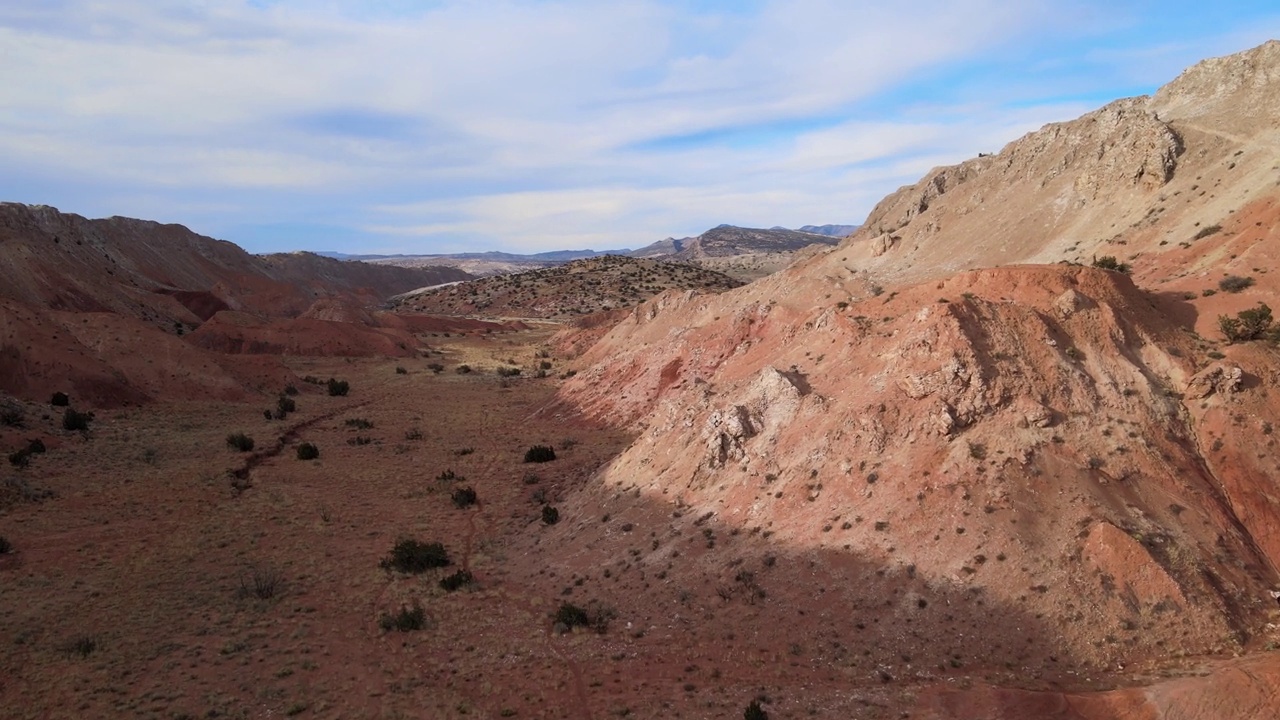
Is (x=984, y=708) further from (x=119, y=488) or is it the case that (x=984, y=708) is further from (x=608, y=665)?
(x=119, y=488)

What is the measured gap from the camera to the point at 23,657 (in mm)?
13391

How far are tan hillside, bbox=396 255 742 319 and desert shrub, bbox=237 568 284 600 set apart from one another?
73321 millimetres

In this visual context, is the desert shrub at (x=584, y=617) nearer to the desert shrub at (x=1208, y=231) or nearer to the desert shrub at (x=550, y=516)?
the desert shrub at (x=550, y=516)

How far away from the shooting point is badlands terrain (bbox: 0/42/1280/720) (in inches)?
484

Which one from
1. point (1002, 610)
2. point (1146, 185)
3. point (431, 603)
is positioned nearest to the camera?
point (1002, 610)

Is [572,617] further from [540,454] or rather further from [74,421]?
[74,421]

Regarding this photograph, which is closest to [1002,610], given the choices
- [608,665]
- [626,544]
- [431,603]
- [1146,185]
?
[608,665]

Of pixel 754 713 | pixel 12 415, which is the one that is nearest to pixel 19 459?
pixel 12 415

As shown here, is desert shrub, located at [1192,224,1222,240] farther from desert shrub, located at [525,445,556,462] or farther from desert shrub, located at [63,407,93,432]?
desert shrub, located at [63,407,93,432]

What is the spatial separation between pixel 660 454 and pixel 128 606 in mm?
13021

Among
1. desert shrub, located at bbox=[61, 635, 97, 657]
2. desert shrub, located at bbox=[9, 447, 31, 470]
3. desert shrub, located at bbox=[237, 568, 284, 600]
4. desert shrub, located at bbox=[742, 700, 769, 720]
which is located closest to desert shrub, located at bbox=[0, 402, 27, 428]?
desert shrub, located at bbox=[9, 447, 31, 470]

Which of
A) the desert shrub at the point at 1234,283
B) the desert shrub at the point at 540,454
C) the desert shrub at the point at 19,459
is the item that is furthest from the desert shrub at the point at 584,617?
Result: the desert shrub at the point at 19,459

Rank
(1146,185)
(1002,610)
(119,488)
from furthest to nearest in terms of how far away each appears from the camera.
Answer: (1146,185)
(119,488)
(1002,610)

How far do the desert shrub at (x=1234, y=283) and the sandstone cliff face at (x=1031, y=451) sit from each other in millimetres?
200
